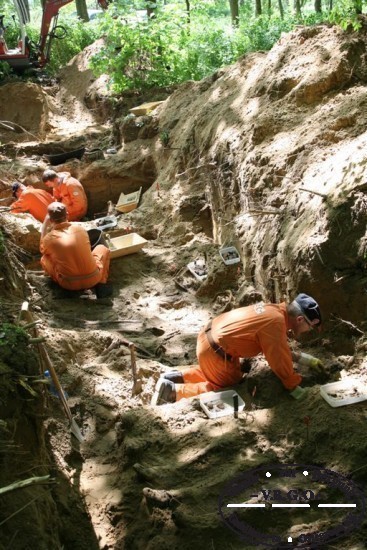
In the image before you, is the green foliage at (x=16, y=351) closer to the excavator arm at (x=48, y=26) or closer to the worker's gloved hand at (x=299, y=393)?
the worker's gloved hand at (x=299, y=393)

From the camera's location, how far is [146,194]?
10.2 meters

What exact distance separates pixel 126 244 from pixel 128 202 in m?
2.24

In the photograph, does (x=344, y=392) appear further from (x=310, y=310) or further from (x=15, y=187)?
(x=15, y=187)

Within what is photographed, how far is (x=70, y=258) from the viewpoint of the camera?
7.18 metres

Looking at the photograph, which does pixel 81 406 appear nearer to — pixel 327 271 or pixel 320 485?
pixel 320 485

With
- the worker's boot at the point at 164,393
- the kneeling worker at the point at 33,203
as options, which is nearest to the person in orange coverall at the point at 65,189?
the kneeling worker at the point at 33,203

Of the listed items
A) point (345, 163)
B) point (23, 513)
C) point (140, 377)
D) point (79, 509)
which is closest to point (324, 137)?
point (345, 163)

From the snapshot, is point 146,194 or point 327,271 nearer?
point 327,271

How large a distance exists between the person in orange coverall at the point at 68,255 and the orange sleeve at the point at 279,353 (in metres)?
3.28

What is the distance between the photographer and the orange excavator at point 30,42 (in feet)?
50.8

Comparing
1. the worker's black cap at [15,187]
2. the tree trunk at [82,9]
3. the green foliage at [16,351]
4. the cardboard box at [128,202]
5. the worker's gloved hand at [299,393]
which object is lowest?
the cardboard box at [128,202]

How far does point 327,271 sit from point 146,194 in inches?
223

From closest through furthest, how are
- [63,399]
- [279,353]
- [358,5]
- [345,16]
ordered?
[63,399], [279,353], [358,5], [345,16]

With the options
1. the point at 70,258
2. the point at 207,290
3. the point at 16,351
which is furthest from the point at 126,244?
the point at 16,351
